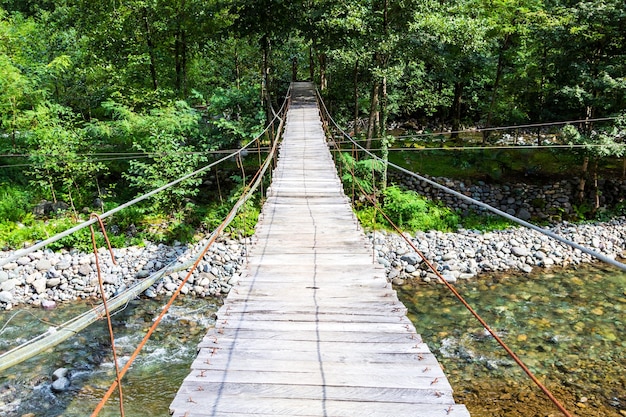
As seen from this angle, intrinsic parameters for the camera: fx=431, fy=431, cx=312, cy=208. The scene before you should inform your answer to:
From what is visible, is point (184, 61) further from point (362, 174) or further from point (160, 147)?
point (362, 174)

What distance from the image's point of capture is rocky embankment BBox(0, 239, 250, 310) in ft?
25.4

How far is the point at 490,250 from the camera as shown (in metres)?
9.30

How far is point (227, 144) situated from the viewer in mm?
10438

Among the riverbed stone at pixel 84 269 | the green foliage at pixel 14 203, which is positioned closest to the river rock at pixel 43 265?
the riverbed stone at pixel 84 269

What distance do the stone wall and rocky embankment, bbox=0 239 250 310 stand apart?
5277mm

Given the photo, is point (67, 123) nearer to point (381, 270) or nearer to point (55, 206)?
point (55, 206)

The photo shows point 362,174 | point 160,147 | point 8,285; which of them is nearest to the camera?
point 8,285

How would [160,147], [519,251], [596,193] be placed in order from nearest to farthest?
1. [519,251]
2. [160,147]
3. [596,193]

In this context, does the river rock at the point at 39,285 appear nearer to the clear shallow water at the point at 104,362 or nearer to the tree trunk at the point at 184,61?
the clear shallow water at the point at 104,362

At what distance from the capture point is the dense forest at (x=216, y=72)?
9086 millimetres

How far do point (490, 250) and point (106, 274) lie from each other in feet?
26.0

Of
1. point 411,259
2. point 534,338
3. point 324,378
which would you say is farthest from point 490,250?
point 324,378

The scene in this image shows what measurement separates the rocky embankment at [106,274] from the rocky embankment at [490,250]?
3297 mm

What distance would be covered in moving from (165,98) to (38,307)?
586 centimetres
